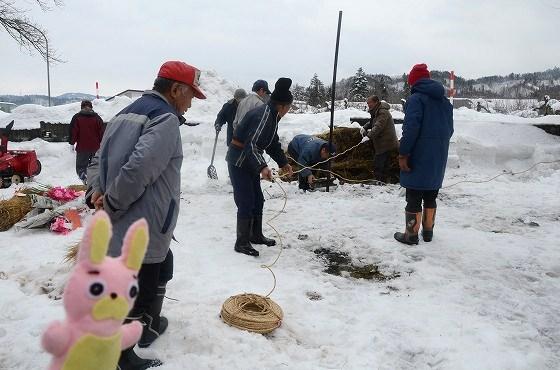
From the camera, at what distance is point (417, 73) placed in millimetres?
5535

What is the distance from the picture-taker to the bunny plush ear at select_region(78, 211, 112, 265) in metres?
1.45

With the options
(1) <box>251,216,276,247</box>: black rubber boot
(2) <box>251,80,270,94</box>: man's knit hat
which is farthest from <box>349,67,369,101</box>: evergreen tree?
(1) <box>251,216,276,247</box>: black rubber boot

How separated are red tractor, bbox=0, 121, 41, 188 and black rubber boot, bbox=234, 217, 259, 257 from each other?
284 inches

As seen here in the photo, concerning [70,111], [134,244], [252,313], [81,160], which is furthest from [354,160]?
[70,111]

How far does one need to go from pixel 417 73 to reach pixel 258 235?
293 centimetres

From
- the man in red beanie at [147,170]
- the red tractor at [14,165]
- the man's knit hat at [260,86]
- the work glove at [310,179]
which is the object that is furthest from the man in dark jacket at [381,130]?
the red tractor at [14,165]

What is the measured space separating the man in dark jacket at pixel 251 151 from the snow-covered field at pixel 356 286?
1.22 ft

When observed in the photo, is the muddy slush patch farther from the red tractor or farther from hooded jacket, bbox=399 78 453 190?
the red tractor

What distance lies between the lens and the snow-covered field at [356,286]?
3080 mm

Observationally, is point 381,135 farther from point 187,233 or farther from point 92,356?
point 92,356

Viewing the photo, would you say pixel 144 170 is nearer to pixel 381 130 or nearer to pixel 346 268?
pixel 346 268

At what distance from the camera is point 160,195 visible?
2.61 m

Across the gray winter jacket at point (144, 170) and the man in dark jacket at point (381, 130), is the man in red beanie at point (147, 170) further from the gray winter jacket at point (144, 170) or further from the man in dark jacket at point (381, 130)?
the man in dark jacket at point (381, 130)

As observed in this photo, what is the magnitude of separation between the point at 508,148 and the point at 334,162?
4.34 m
